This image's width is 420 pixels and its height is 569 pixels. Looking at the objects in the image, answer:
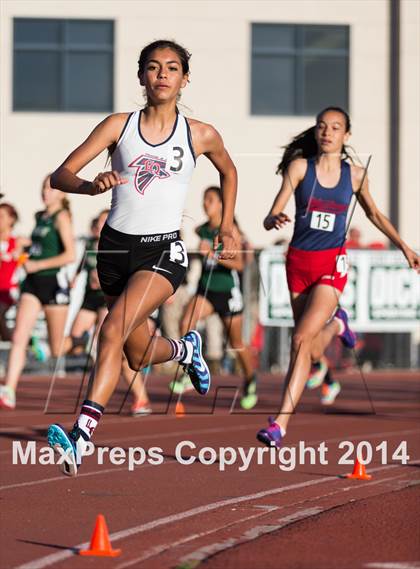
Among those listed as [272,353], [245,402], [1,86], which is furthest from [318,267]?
[1,86]

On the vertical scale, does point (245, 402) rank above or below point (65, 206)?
below

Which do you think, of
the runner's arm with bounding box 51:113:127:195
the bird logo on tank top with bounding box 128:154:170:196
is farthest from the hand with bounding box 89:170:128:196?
the bird logo on tank top with bounding box 128:154:170:196

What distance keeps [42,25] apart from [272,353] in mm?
9594

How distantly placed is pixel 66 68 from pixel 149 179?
2194cm

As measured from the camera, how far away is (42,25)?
94.5ft

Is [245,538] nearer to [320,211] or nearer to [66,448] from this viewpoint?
[66,448]

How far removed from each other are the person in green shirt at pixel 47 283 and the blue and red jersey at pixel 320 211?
12.4 feet

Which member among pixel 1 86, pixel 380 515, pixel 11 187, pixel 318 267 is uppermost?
pixel 1 86

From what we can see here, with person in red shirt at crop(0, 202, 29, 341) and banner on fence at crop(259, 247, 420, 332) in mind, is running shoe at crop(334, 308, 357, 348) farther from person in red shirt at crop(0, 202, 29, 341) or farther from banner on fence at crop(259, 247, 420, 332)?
banner on fence at crop(259, 247, 420, 332)

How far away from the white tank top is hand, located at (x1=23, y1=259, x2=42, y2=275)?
5662 mm

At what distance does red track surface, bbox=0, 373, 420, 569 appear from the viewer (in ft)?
20.0

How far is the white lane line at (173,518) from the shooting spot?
5915 millimetres

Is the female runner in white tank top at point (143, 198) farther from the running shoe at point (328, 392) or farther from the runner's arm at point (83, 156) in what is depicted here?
the running shoe at point (328, 392)

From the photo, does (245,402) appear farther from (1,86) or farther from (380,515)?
(1,86)
